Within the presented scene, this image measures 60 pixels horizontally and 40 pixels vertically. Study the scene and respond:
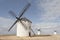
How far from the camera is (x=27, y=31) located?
175 ft

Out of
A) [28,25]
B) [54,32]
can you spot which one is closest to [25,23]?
[28,25]

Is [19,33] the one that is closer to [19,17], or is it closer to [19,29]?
[19,29]

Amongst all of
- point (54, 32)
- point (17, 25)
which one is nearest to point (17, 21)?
point (17, 25)

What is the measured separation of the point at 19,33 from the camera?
2099 inches

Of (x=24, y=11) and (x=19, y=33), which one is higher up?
(x=24, y=11)

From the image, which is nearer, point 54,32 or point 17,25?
point 17,25

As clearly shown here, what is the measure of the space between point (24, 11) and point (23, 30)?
7373mm

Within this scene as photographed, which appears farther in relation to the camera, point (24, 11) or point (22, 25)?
point (24, 11)

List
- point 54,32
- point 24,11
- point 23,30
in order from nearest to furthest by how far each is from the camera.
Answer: point 23,30
point 24,11
point 54,32

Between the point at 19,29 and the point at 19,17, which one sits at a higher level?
the point at 19,17

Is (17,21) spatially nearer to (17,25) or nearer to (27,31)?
(17,25)

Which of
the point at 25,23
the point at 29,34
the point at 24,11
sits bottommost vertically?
the point at 29,34

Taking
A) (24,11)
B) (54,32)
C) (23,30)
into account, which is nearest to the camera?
(23,30)

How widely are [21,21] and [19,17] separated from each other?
248cm
